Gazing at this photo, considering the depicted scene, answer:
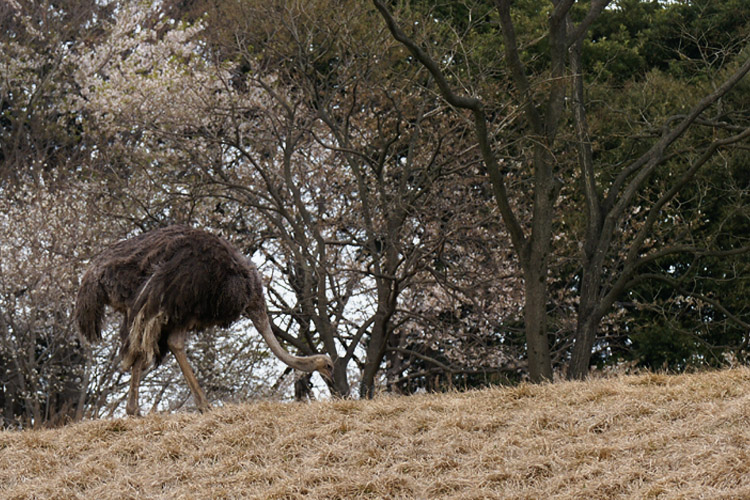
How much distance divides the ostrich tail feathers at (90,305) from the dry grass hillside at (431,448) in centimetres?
109

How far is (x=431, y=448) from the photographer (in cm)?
840

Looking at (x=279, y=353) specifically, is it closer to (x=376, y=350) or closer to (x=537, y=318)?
(x=537, y=318)

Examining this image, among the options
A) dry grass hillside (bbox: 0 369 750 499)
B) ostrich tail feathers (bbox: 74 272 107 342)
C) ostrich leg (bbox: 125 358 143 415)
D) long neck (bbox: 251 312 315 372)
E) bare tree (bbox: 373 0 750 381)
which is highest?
bare tree (bbox: 373 0 750 381)

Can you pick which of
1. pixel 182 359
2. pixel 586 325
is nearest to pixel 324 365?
pixel 182 359

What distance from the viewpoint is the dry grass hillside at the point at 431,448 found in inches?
295

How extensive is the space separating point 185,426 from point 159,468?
862 millimetres

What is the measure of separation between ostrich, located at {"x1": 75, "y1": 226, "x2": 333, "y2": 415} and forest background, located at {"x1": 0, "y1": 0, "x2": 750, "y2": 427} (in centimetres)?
352

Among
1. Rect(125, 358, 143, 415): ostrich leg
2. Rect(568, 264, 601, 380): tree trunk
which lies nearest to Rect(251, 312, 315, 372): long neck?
Rect(125, 358, 143, 415): ostrich leg

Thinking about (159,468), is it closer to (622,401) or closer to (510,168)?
(622,401)

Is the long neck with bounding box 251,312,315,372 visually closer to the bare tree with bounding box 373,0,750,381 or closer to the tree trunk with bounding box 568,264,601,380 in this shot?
the bare tree with bounding box 373,0,750,381

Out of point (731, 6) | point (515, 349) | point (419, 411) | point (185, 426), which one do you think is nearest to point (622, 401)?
point (419, 411)

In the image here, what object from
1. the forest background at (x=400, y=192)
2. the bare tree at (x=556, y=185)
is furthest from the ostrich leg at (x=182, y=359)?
the bare tree at (x=556, y=185)

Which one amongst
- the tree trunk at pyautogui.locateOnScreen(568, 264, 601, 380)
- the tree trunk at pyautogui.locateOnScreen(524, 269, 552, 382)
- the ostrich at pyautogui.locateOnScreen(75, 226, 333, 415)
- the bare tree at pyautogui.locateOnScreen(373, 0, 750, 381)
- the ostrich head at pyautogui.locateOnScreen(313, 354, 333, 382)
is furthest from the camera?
the tree trunk at pyautogui.locateOnScreen(568, 264, 601, 380)

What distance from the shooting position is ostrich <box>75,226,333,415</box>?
10.1 meters
